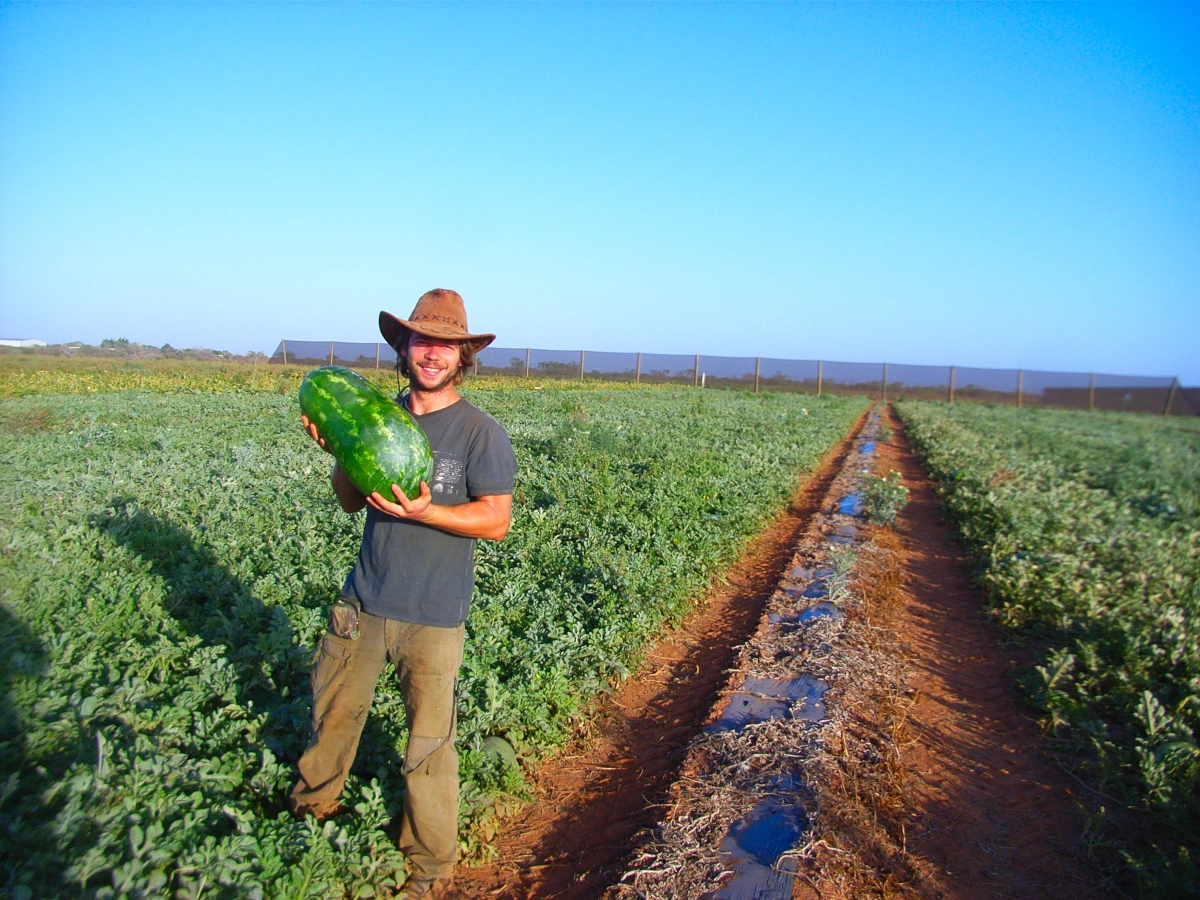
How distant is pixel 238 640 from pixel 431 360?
8.01 feet

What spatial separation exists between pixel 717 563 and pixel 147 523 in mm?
5022

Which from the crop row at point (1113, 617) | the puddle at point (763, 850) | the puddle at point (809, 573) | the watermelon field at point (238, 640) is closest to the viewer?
the watermelon field at point (238, 640)

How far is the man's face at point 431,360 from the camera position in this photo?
2.74 meters

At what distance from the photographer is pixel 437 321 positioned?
2.72 metres

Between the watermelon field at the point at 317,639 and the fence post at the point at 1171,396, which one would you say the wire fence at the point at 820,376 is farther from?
the watermelon field at the point at 317,639

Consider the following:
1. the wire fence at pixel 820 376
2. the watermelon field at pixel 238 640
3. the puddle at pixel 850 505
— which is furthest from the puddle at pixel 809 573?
the wire fence at pixel 820 376

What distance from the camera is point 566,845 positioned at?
3346 mm

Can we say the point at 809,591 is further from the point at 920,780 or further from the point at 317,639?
the point at 317,639

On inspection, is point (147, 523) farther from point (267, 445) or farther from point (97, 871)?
point (267, 445)

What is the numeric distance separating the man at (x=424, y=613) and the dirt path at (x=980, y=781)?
215 cm

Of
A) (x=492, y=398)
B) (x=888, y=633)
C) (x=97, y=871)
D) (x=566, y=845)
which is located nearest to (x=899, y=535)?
(x=888, y=633)

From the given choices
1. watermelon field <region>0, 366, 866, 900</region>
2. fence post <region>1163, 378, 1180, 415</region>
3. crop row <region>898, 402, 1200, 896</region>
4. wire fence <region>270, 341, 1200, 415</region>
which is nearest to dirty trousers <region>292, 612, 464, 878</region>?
watermelon field <region>0, 366, 866, 900</region>

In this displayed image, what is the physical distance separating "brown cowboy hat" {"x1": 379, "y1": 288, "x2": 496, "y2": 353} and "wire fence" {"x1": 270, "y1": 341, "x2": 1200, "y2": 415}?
130ft

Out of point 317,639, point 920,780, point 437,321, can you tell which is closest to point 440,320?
point 437,321
